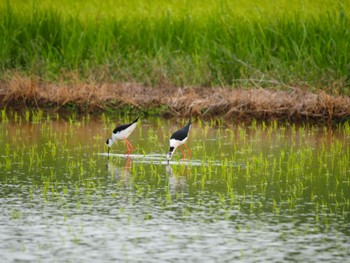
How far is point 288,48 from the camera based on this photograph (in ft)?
53.0

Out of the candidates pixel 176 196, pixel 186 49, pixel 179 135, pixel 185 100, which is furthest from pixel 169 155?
pixel 186 49

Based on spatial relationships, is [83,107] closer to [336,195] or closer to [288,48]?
[288,48]

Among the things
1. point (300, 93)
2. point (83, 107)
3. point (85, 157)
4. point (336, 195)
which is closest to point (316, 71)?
point (300, 93)

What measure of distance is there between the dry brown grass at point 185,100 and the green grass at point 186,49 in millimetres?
357

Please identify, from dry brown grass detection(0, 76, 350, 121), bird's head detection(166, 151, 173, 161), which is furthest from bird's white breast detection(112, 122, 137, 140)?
dry brown grass detection(0, 76, 350, 121)

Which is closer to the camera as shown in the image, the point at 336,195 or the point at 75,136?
the point at 336,195

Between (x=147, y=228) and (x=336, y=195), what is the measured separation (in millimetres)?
2209

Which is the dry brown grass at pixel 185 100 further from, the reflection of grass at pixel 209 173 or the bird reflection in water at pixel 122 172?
the bird reflection in water at pixel 122 172

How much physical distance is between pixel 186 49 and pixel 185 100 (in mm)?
2737

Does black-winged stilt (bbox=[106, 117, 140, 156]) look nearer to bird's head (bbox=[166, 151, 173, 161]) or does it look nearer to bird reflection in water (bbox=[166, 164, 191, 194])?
bird's head (bbox=[166, 151, 173, 161])

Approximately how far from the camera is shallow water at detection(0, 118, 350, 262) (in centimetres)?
703

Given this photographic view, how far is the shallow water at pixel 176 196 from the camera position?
7.03 meters

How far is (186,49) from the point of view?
57.4 feet

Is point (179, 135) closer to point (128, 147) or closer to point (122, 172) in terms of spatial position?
point (122, 172)
